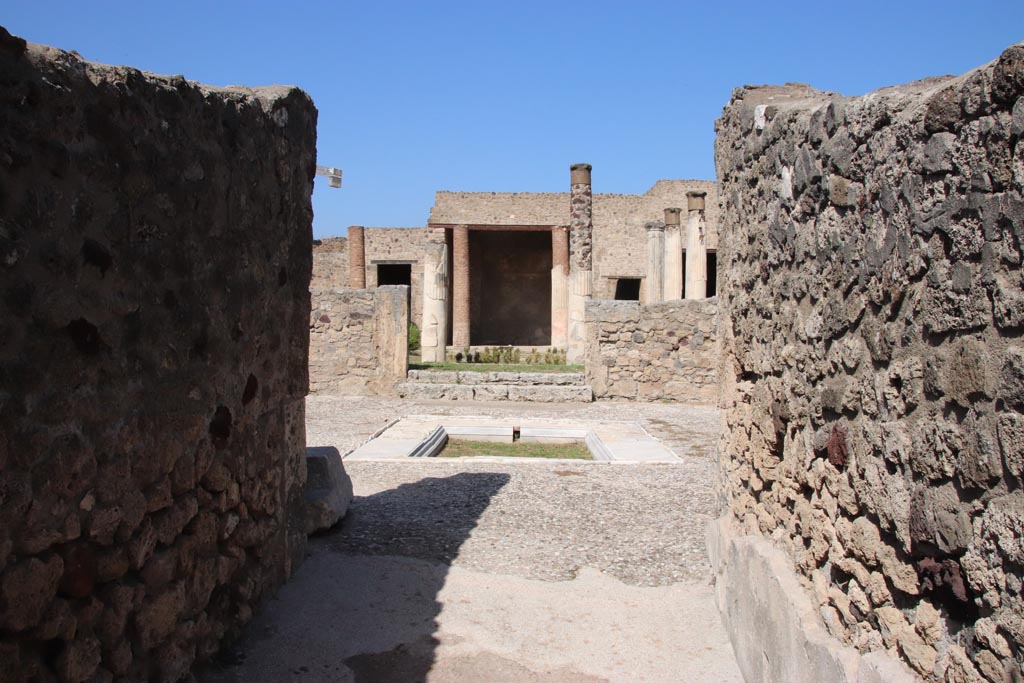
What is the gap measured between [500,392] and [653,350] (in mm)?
2303

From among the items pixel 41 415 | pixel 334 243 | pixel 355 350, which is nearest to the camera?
pixel 41 415

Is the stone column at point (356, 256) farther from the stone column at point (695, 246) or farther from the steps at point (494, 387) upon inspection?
the steps at point (494, 387)

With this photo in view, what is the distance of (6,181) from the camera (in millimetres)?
1897

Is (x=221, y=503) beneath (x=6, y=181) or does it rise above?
beneath

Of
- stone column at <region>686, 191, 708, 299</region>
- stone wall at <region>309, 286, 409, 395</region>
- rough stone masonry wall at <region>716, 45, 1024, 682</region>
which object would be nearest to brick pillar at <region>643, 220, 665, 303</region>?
stone column at <region>686, 191, 708, 299</region>

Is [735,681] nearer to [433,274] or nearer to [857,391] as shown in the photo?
[857,391]

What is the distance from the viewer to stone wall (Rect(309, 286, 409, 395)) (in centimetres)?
1281

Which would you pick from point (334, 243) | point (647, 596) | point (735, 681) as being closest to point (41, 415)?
point (735, 681)

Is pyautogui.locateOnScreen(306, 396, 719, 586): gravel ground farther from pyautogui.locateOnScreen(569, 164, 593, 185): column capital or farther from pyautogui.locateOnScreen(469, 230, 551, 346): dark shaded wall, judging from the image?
pyautogui.locateOnScreen(469, 230, 551, 346): dark shaded wall

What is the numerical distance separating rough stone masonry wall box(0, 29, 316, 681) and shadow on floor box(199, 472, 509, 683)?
0.52 feet

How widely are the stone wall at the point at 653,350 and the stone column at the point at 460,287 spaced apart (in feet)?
31.3

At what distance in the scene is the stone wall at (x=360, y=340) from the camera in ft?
42.0

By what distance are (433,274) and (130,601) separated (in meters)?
17.7

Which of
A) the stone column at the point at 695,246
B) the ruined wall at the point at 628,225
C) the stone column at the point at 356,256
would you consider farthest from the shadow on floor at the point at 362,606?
the ruined wall at the point at 628,225
